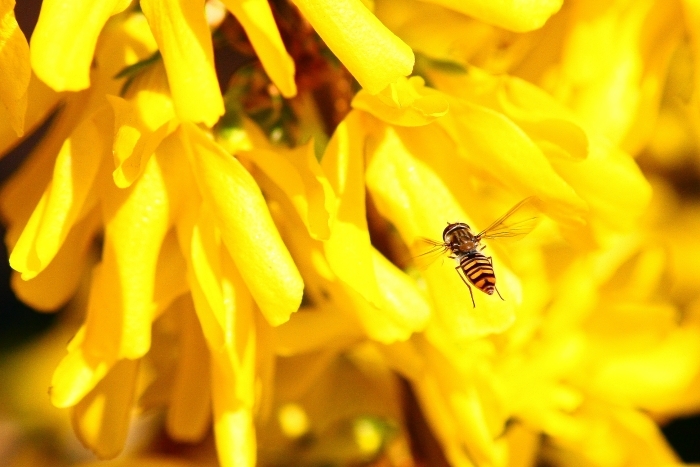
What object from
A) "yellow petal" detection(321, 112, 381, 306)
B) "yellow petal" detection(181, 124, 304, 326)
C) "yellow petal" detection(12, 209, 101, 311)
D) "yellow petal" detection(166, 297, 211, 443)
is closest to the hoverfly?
"yellow petal" detection(321, 112, 381, 306)

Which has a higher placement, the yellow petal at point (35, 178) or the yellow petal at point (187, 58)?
Result: the yellow petal at point (187, 58)

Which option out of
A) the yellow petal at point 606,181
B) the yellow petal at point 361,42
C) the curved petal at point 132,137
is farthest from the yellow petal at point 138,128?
the yellow petal at point 606,181

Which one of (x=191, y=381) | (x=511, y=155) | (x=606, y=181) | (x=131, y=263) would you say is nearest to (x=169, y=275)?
(x=131, y=263)

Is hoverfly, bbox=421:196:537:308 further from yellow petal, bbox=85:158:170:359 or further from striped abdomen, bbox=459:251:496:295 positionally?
yellow petal, bbox=85:158:170:359

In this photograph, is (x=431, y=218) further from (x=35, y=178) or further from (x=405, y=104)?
(x=35, y=178)

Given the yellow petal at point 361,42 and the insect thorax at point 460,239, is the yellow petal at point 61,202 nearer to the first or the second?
the yellow petal at point 361,42
